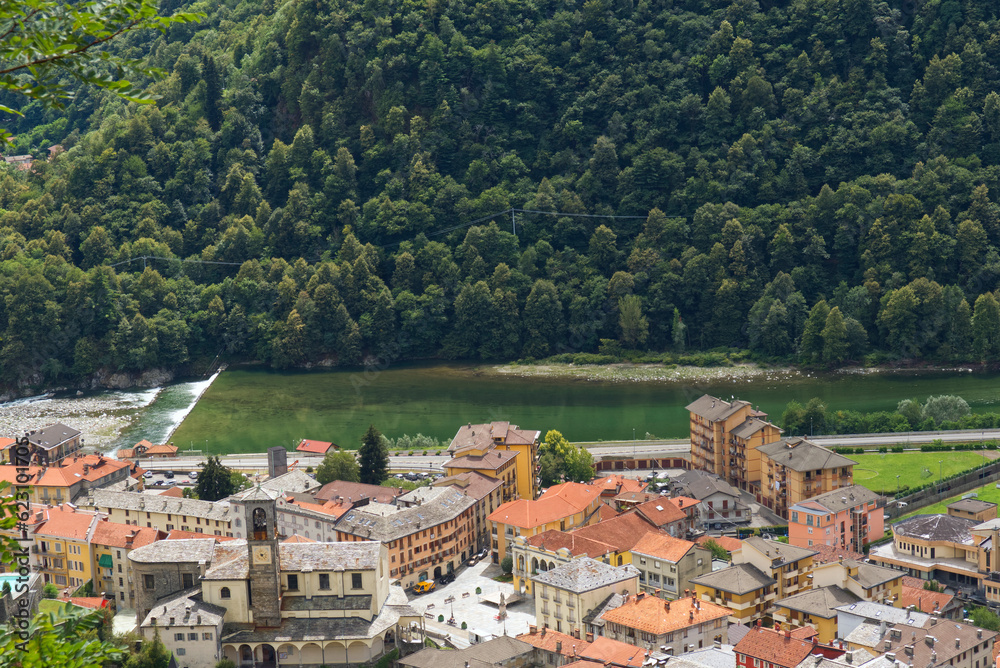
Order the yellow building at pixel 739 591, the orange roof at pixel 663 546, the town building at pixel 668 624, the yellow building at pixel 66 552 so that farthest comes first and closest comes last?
the yellow building at pixel 66 552 < the orange roof at pixel 663 546 < the yellow building at pixel 739 591 < the town building at pixel 668 624

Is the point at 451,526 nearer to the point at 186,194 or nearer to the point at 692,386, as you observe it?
the point at 692,386

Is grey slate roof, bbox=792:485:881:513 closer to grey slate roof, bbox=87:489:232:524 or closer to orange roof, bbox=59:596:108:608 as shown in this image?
grey slate roof, bbox=87:489:232:524

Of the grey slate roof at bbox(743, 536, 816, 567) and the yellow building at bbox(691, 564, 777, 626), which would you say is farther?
the grey slate roof at bbox(743, 536, 816, 567)

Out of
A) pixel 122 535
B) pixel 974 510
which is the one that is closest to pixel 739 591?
pixel 974 510

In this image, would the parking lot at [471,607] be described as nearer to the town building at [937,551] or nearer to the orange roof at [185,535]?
the orange roof at [185,535]

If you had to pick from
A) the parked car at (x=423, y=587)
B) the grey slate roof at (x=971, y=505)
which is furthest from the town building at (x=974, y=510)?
the parked car at (x=423, y=587)

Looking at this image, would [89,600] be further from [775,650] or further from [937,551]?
[937,551]

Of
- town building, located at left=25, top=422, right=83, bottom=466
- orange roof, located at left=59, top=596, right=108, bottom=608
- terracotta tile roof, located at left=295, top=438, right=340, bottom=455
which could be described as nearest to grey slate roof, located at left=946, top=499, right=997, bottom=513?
terracotta tile roof, located at left=295, top=438, right=340, bottom=455
